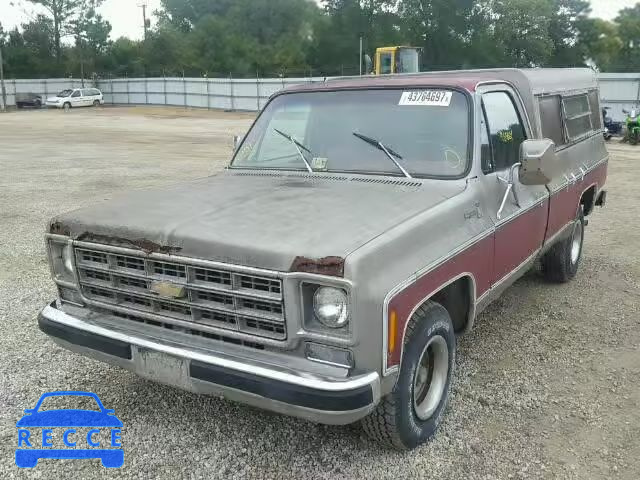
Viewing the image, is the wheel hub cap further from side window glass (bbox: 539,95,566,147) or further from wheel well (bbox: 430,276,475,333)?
side window glass (bbox: 539,95,566,147)

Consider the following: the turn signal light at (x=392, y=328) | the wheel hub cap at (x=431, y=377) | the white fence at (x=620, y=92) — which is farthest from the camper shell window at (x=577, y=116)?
the white fence at (x=620, y=92)

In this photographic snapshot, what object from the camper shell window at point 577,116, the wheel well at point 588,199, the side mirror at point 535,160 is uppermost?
the camper shell window at point 577,116

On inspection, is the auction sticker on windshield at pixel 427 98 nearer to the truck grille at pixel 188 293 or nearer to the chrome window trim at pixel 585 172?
the chrome window trim at pixel 585 172

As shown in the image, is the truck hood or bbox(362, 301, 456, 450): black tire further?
bbox(362, 301, 456, 450): black tire

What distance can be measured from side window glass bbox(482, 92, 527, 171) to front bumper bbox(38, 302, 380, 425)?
6.80 feet

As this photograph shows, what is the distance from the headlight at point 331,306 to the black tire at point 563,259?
3631 millimetres

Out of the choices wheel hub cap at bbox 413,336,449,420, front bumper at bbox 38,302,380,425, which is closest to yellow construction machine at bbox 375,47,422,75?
wheel hub cap at bbox 413,336,449,420

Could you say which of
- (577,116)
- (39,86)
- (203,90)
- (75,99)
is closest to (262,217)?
(577,116)

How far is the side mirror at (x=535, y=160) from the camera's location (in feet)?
12.5

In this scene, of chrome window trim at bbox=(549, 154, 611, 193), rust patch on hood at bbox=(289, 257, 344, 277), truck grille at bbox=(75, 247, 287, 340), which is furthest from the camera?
chrome window trim at bbox=(549, 154, 611, 193)

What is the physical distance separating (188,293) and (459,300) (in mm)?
1647

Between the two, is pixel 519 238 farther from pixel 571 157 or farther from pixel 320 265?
pixel 320 265

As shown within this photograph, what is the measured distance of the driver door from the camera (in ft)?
13.1

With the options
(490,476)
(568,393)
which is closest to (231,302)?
(490,476)
